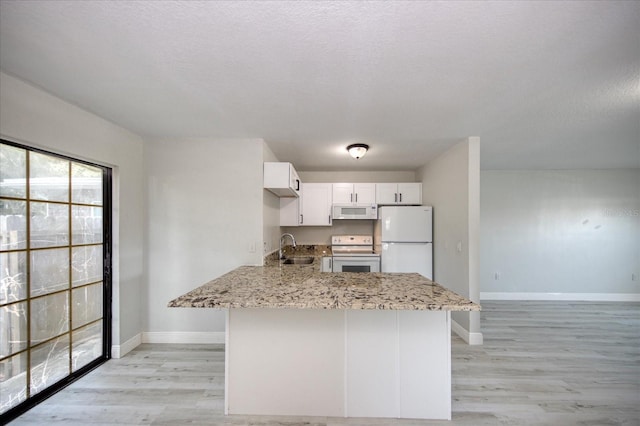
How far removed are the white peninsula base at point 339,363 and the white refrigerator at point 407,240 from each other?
7.70 ft

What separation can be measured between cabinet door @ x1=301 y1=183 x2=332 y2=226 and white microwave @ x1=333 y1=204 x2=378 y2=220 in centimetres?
14

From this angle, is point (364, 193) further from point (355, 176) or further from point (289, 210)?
point (289, 210)

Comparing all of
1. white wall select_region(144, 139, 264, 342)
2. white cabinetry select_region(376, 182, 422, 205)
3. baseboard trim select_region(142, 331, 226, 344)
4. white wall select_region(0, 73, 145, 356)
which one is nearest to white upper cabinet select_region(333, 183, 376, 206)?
white cabinetry select_region(376, 182, 422, 205)

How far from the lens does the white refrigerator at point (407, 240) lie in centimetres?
419

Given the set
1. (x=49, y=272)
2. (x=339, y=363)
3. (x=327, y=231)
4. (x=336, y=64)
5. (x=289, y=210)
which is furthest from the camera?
(x=327, y=231)

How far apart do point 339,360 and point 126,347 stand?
2360 millimetres

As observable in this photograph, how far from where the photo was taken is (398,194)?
15.2 feet

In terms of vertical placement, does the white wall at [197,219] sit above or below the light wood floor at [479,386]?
above

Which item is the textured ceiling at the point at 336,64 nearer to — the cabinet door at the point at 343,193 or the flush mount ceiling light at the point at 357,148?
the flush mount ceiling light at the point at 357,148

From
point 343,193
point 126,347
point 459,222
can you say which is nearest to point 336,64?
point 459,222

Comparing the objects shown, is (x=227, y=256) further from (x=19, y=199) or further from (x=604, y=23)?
(x=604, y=23)

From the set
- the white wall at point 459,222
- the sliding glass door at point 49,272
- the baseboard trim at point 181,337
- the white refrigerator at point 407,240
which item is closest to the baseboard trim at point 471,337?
the white wall at point 459,222

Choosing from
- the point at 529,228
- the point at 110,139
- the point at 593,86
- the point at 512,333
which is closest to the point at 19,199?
the point at 110,139

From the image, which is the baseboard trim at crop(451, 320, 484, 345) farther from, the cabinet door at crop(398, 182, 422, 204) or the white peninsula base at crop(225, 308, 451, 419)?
the cabinet door at crop(398, 182, 422, 204)
